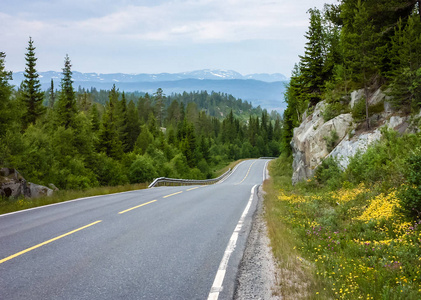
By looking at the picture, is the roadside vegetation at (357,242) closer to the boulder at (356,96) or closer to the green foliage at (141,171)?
the boulder at (356,96)

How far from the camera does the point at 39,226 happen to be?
8.09 meters

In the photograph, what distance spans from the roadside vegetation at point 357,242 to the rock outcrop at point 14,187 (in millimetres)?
11408

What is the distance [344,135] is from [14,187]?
19.3 m

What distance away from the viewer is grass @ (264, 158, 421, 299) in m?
4.14

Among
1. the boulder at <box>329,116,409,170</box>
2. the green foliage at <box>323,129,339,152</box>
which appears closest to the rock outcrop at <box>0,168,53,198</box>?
the boulder at <box>329,116,409,170</box>

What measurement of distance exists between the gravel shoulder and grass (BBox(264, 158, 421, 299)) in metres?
0.17

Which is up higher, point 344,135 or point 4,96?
point 4,96

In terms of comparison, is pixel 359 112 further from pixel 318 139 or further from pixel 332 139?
pixel 318 139

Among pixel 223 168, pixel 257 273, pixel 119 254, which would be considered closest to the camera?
pixel 257 273

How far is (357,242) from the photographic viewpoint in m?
5.92

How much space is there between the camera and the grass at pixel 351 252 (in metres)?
4.14

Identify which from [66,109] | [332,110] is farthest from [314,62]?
[66,109]

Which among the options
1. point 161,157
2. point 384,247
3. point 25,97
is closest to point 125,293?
point 384,247

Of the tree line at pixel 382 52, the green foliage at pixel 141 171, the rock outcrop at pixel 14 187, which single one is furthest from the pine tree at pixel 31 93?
the tree line at pixel 382 52
